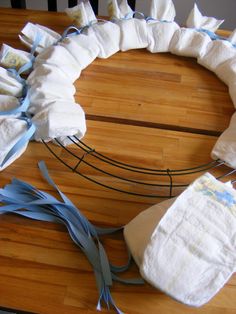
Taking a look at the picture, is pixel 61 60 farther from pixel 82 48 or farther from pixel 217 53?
pixel 217 53

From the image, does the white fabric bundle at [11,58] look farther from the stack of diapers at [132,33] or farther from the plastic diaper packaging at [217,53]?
the plastic diaper packaging at [217,53]

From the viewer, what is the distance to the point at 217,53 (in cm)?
67

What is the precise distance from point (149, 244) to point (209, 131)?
0.91 feet

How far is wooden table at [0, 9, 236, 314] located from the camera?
40cm

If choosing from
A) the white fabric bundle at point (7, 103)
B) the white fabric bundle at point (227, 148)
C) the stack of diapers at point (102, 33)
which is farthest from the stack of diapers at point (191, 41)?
the white fabric bundle at point (7, 103)

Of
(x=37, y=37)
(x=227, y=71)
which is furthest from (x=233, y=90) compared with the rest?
(x=37, y=37)

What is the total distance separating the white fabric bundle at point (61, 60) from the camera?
0.60 m

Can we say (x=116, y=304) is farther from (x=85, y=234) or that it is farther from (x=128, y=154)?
(x=128, y=154)

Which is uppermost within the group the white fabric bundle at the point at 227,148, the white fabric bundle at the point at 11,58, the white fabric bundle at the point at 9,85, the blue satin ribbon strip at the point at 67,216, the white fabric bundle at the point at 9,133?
the white fabric bundle at the point at 11,58

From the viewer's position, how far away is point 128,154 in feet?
1.77

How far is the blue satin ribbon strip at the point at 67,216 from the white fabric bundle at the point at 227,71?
36 cm

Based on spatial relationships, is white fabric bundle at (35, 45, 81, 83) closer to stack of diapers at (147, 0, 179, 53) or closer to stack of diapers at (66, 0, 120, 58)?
stack of diapers at (66, 0, 120, 58)

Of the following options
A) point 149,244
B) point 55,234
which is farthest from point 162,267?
point 55,234

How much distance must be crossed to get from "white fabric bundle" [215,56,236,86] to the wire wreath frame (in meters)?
0.19
